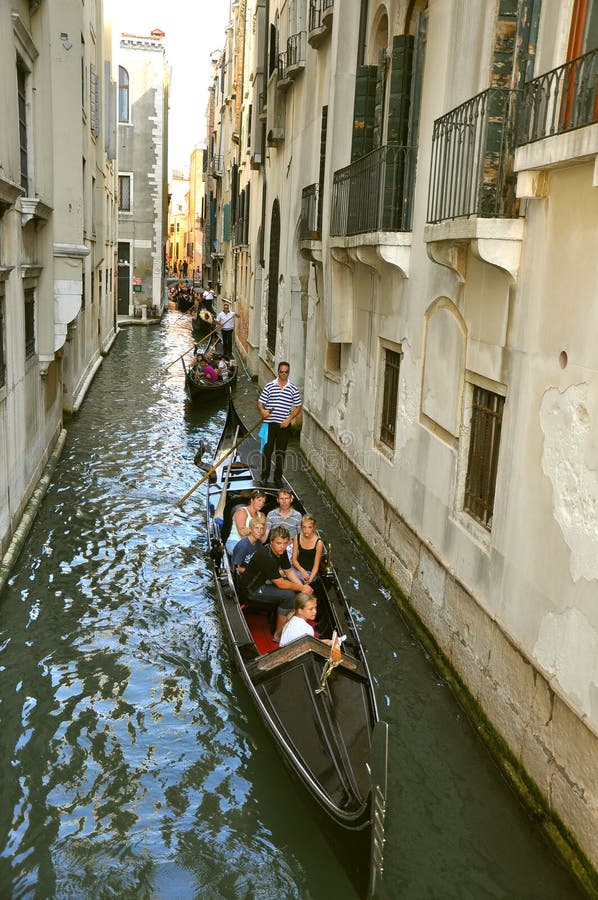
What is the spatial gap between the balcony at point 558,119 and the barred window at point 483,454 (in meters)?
1.48

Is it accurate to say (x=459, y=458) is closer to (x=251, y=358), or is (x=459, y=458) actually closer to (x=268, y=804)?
(x=268, y=804)

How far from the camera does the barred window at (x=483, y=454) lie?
5447mm

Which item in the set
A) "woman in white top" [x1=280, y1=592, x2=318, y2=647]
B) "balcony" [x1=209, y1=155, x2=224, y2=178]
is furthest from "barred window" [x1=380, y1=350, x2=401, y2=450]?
"balcony" [x1=209, y1=155, x2=224, y2=178]

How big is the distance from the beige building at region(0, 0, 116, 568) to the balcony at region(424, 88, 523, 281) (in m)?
3.25

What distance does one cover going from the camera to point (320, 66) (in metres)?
11.3

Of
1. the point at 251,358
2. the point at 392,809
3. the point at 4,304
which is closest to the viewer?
the point at 392,809

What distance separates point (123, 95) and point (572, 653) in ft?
100

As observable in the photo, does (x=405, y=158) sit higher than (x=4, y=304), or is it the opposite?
(x=405, y=158)

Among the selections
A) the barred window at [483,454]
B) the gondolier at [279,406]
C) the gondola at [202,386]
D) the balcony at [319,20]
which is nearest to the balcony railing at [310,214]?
the balcony at [319,20]

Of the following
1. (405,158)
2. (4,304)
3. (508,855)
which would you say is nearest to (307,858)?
(508,855)

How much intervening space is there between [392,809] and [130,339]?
22.3 meters

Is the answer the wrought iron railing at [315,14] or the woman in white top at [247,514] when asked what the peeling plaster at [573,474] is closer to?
the woman in white top at [247,514]

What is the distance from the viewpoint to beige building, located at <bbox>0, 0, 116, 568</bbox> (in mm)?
6984

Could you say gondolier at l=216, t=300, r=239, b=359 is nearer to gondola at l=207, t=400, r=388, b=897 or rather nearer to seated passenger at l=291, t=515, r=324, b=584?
seated passenger at l=291, t=515, r=324, b=584
